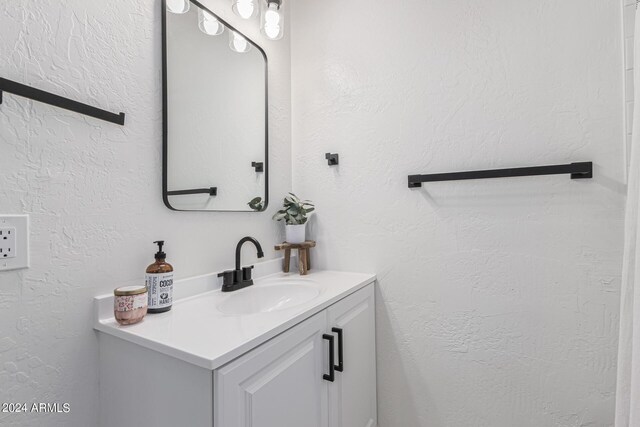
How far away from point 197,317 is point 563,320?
1200mm

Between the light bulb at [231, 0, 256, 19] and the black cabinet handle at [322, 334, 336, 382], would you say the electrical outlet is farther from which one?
the light bulb at [231, 0, 256, 19]

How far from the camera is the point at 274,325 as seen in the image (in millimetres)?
743

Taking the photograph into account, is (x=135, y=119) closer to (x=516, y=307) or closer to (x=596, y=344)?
(x=516, y=307)

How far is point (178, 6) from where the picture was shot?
1.03 m

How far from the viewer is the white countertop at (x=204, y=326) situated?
625mm

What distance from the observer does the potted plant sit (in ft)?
4.66

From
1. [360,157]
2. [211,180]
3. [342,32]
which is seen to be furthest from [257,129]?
[342,32]

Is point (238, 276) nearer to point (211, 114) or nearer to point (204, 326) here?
point (204, 326)

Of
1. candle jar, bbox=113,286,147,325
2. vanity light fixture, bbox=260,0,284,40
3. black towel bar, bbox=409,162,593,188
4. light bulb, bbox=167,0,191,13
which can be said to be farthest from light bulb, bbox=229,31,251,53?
candle jar, bbox=113,286,147,325

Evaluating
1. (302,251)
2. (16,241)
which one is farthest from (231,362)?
(302,251)

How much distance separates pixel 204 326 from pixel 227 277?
368 millimetres

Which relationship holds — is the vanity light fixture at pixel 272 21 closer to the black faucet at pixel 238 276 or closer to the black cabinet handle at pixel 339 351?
the black faucet at pixel 238 276

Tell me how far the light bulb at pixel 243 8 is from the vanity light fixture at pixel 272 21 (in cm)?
10

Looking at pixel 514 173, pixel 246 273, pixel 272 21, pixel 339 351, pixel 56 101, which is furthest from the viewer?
pixel 272 21
